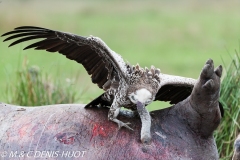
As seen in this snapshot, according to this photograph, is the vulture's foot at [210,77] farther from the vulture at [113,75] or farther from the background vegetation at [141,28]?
the background vegetation at [141,28]

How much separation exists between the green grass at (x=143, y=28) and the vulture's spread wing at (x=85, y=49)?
5075 mm

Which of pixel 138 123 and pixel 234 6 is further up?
pixel 234 6

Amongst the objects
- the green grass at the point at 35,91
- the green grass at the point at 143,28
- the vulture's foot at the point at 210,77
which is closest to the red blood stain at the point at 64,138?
the vulture's foot at the point at 210,77

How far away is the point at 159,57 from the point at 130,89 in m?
8.95

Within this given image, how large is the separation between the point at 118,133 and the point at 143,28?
11.8m

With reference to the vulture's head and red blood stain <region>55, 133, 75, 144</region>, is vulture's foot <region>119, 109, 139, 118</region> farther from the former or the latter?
red blood stain <region>55, 133, 75, 144</region>

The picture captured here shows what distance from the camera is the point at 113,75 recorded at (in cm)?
402

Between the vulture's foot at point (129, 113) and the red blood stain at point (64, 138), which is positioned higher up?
the vulture's foot at point (129, 113)

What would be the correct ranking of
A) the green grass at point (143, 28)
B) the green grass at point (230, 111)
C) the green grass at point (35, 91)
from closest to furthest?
the green grass at point (230, 111), the green grass at point (35, 91), the green grass at point (143, 28)

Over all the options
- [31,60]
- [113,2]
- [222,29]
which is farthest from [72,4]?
[31,60]

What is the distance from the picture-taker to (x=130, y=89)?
389 cm

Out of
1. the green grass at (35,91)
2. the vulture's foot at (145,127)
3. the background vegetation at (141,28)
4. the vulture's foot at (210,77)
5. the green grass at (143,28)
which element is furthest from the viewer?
the green grass at (143,28)

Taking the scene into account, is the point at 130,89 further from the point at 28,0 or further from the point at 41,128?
the point at 28,0

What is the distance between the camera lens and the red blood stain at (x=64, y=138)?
3830mm
